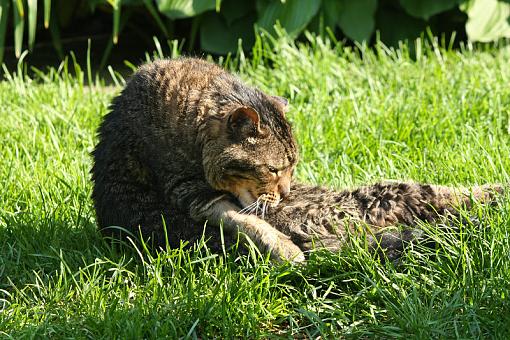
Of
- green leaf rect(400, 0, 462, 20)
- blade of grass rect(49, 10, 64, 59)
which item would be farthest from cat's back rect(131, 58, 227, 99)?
blade of grass rect(49, 10, 64, 59)

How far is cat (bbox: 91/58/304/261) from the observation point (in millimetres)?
3867

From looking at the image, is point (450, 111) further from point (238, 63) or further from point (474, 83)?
point (238, 63)

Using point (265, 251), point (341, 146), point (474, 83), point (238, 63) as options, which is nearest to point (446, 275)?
point (265, 251)

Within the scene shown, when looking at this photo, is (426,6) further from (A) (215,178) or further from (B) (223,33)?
(A) (215,178)

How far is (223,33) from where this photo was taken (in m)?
7.10


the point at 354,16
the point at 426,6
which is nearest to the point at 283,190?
the point at 354,16

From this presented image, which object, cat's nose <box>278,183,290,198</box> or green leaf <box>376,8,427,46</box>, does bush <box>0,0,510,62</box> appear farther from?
cat's nose <box>278,183,290,198</box>

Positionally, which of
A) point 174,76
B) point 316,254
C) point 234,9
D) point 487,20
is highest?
point 174,76

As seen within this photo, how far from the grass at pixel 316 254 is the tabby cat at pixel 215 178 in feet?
0.54

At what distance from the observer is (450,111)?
531 centimetres

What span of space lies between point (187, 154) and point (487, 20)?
374cm

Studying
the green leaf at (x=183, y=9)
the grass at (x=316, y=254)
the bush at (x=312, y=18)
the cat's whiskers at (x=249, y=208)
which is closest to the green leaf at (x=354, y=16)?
the bush at (x=312, y=18)

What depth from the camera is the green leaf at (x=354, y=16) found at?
6.86m

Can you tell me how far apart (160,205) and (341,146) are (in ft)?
4.69
